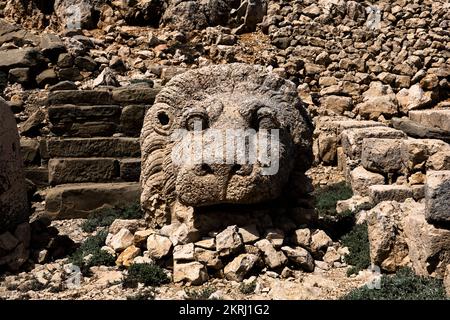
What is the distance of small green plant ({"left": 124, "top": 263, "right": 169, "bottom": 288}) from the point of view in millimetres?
4471

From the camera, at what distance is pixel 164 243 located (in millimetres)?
4891

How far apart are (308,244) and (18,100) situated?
6.74 metres

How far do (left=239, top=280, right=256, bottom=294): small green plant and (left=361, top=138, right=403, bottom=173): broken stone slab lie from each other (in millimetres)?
3717

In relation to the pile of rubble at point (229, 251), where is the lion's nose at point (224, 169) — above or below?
above

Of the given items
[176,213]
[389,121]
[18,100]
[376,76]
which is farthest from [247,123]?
[376,76]

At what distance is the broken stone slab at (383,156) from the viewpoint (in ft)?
23.8

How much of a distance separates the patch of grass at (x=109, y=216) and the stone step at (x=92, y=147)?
118cm

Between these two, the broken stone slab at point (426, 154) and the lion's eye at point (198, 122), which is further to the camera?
the broken stone slab at point (426, 154)

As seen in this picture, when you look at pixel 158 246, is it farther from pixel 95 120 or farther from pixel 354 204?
pixel 95 120

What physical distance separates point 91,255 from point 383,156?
4.38 metres

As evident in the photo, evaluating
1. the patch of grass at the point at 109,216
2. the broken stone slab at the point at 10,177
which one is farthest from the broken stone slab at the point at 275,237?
the broken stone slab at the point at 10,177

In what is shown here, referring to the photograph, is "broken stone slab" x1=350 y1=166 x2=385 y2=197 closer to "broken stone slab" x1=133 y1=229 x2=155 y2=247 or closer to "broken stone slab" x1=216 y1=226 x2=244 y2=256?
"broken stone slab" x1=216 y1=226 x2=244 y2=256

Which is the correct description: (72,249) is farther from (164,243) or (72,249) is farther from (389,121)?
(389,121)

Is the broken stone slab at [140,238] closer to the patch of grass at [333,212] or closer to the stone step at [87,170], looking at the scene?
the patch of grass at [333,212]
